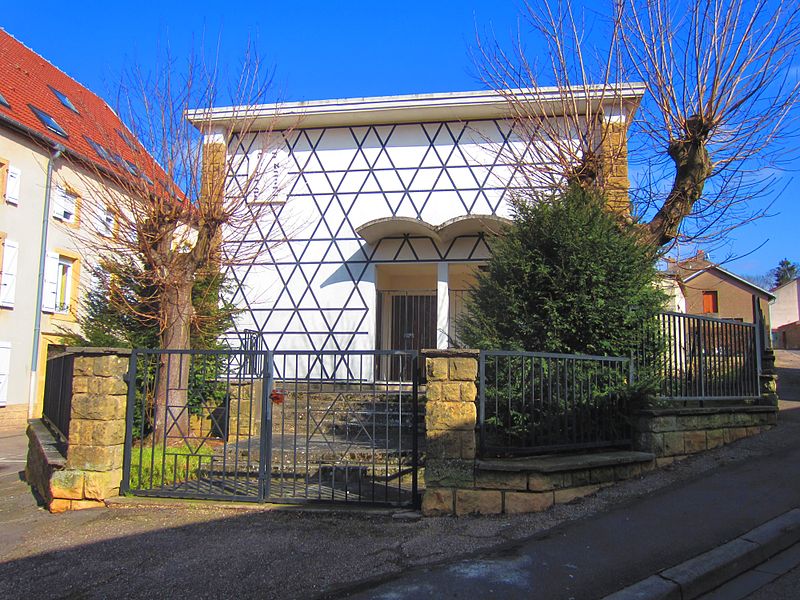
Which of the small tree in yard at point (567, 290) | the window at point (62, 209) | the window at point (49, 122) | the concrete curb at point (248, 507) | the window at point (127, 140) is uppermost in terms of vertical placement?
the window at point (49, 122)

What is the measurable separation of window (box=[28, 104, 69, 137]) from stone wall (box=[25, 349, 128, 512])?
14173 millimetres

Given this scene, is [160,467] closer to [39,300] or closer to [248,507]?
[248,507]

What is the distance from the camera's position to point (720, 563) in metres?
4.22

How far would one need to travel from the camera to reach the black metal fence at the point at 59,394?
24.8 ft

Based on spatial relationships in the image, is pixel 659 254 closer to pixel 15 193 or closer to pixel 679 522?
pixel 679 522

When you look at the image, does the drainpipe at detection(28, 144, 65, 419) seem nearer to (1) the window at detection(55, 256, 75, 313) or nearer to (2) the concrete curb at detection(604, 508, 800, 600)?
(1) the window at detection(55, 256, 75, 313)

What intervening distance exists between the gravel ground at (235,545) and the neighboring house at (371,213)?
7613 mm

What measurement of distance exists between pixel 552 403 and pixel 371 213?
8634 millimetres

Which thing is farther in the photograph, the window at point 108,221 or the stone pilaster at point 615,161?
the window at point 108,221

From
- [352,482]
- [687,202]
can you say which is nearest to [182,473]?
[352,482]

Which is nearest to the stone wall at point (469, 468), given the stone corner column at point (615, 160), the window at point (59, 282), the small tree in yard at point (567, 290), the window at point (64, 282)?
the small tree in yard at point (567, 290)

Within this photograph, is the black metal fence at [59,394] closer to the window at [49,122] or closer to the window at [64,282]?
the window at [64,282]

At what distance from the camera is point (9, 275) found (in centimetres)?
1599

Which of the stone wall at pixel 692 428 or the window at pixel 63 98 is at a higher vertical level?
the window at pixel 63 98
